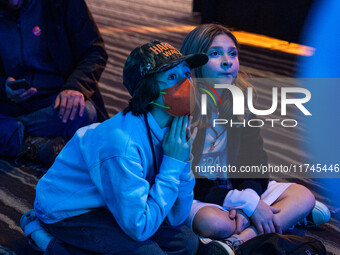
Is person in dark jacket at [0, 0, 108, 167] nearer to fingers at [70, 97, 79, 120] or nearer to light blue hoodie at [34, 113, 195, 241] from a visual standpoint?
fingers at [70, 97, 79, 120]

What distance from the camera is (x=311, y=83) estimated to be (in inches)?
121

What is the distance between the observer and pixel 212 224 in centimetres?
136

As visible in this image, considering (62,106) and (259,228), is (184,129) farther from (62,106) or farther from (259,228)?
(62,106)

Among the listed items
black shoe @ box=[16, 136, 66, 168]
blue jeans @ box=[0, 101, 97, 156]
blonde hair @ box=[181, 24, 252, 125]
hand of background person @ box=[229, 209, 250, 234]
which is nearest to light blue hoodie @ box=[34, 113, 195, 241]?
hand of background person @ box=[229, 209, 250, 234]

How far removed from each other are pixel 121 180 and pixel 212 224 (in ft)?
1.45

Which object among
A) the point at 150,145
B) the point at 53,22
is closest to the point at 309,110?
the point at 53,22

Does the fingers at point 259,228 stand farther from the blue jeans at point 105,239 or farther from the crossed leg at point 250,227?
the blue jeans at point 105,239

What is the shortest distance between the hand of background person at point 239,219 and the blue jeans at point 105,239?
6.8 inches

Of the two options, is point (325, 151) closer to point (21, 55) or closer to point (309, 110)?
point (309, 110)

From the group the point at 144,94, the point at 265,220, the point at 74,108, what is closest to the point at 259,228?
the point at 265,220

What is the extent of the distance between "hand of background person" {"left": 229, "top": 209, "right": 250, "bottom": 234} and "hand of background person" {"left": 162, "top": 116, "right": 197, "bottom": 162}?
37 centimetres

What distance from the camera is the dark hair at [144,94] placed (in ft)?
3.59

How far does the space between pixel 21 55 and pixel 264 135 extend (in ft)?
4.24

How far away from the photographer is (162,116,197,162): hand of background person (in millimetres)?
1108
